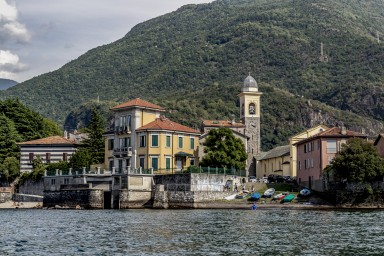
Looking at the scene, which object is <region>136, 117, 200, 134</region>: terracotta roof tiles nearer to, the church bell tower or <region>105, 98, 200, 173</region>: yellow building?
<region>105, 98, 200, 173</region>: yellow building

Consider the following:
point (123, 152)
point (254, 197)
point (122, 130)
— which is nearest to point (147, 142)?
point (123, 152)

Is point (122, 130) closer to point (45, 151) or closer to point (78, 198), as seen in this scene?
point (78, 198)

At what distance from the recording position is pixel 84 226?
57.1m

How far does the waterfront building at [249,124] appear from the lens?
125062 millimetres

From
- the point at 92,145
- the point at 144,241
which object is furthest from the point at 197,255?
the point at 92,145

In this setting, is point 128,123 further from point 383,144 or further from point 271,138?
point 271,138

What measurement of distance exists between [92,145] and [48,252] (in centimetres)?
6926

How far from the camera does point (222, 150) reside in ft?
322

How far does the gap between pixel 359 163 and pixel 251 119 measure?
160 feet

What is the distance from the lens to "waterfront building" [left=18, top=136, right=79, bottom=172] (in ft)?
359

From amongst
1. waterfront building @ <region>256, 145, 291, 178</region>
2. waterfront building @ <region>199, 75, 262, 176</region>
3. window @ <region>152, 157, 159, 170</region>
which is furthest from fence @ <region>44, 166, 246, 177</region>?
waterfront building @ <region>199, 75, 262, 176</region>

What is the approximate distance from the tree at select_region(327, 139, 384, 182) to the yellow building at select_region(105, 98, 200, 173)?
2366 centimetres

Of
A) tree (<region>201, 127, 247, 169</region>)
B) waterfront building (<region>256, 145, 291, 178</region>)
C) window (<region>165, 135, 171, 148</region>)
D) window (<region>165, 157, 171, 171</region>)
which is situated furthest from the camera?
waterfront building (<region>256, 145, 291, 178</region>)

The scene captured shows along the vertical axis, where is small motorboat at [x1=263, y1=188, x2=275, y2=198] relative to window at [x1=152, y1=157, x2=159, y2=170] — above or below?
below
